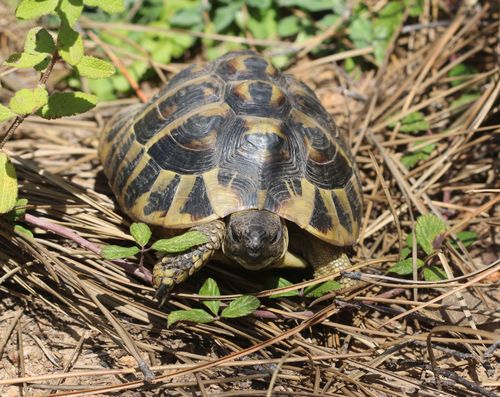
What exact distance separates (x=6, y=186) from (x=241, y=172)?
3.27 ft

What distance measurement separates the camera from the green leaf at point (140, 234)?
2.60 meters

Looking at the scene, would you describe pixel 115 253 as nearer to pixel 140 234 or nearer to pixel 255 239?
pixel 140 234

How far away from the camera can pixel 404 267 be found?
2.82 m

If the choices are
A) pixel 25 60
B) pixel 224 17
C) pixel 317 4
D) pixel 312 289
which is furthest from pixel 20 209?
pixel 317 4

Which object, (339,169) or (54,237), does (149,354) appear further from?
(339,169)

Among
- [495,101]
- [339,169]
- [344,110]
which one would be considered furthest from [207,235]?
[495,101]

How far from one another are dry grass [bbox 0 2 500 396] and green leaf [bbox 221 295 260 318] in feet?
0.44

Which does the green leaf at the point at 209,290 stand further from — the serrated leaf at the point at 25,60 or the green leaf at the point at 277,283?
the serrated leaf at the point at 25,60

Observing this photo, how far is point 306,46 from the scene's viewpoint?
14.5 ft

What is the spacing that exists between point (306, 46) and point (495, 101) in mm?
1416

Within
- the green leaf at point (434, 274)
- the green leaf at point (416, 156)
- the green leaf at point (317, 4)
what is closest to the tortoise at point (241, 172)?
the green leaf at point (434, 274)

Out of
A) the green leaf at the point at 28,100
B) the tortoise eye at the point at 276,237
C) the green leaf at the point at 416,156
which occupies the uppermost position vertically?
the green leaf at the point at 28,100

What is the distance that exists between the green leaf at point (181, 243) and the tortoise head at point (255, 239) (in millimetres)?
142

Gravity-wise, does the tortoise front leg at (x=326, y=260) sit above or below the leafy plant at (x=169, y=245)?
below
